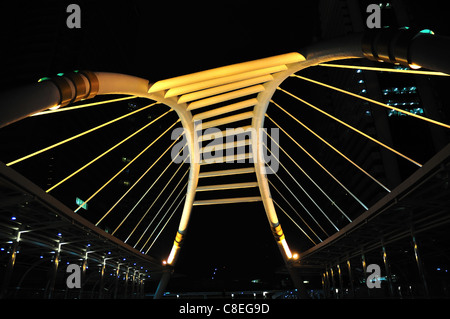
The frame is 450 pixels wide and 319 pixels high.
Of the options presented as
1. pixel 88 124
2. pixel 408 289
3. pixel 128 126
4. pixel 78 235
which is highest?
pixel 128 126

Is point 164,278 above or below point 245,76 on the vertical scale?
below

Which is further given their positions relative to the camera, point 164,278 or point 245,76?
point 164,278

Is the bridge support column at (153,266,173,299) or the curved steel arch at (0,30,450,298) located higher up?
the curved steel arch at (0,30,450,298)

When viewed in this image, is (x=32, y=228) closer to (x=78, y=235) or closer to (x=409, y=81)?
(x=78, y=235)

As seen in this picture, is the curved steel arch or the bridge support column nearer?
the curved steel arch

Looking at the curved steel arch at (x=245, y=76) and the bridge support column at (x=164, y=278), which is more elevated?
the curved steel arch at (x=245, y=76)

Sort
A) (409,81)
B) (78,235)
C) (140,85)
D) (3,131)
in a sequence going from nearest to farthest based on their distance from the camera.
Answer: (140,85)
(78,235)
(3,131)
(409,81)

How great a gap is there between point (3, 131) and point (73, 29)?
27.4 metres

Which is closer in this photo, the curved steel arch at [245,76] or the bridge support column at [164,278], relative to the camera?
the curved steel arch at [245,76]

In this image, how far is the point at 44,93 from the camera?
6883mm
